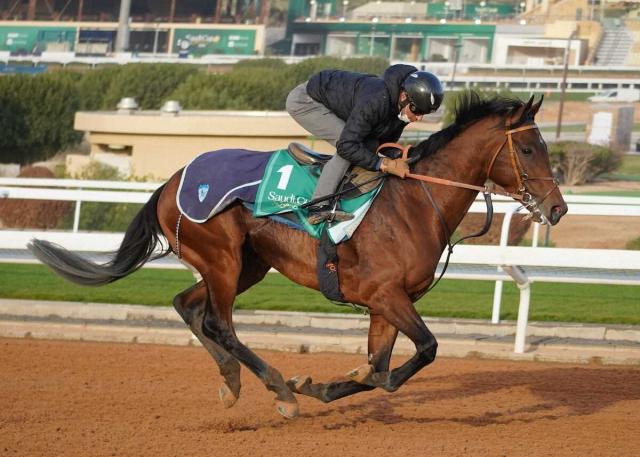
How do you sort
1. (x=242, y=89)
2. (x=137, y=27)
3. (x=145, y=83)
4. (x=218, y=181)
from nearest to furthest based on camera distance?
(x=218, y=181) → (x=242, y=89) → (x=145, y=83) → (x=137, y=27)

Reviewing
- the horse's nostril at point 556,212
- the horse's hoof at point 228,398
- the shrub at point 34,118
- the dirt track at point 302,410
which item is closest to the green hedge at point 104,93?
the shrub at point 34,118

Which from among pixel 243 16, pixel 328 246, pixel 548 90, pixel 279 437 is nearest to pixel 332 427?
pixel 279 437

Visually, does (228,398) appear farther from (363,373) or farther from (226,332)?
(363,373)

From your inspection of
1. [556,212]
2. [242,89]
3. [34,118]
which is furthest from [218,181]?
[242,89]

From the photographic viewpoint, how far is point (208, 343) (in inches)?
279

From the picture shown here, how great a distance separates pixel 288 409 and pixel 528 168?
73.8 inches

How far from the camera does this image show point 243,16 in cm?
8038

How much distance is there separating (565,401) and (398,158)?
6.85 ft

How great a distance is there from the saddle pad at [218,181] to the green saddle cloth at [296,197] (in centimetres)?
8

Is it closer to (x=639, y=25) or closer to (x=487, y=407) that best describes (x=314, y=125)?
(x=487, y=407)

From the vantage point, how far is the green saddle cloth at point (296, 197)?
658 cm

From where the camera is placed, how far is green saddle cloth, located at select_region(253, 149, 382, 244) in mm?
6578

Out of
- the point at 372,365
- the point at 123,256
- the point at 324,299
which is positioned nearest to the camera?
the point at 372,365

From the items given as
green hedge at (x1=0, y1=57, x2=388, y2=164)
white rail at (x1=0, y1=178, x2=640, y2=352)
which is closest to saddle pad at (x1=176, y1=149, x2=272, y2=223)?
white rail at (x1=0, y1=178, x2=640, y2=352)
